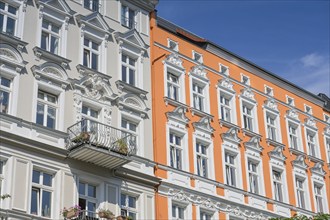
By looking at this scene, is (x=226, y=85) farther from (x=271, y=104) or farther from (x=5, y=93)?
(x=5, y=93)

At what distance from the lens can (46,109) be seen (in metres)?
25.9

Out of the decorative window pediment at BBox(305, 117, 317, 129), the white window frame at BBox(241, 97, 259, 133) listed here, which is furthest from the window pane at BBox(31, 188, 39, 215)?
the decorative window pediment at BBox(305, 117, 317, 129)

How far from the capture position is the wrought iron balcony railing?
82.8 feet

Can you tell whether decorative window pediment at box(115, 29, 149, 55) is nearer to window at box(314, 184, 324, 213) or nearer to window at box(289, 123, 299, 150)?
window at box(289, 123, 299, 150)

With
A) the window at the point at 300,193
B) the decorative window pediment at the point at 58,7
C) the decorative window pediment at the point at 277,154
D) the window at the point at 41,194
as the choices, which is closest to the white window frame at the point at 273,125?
the decorative window pediment at the point at 277,154

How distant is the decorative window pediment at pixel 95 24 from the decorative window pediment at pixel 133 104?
292 cm

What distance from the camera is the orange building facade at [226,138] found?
99.9ft

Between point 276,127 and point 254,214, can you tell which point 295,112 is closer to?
point 276,127

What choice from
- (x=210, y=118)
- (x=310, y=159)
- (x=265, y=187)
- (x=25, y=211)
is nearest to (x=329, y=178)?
(x=310, y=159)

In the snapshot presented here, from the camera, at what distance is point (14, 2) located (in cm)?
2627

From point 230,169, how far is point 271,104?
6.45 meters

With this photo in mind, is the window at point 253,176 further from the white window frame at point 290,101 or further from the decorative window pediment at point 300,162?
the white window frame at point 290,101

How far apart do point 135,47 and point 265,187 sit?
34.6ft

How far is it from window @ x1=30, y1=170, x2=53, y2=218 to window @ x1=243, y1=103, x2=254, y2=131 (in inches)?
557
